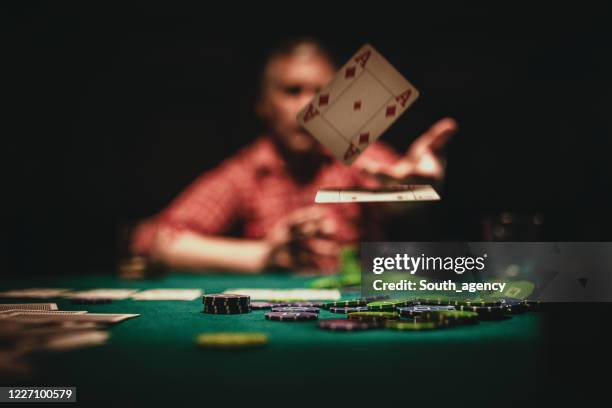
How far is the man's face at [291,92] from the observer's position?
459 centimetres

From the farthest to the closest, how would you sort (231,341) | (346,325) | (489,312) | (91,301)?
(91,301)
(489,312)
(346,325)
(231,341)

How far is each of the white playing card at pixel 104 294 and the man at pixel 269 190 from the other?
128cm

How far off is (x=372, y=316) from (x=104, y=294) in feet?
4.50

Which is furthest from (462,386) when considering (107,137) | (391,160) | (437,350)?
(107,137)

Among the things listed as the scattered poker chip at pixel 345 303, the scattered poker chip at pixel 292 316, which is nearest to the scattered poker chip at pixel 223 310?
the scattered poker chip at pixel 292 316

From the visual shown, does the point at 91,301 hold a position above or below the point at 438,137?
below

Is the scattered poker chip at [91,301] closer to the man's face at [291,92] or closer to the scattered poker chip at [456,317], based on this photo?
the scattered poker chip at [456,317]

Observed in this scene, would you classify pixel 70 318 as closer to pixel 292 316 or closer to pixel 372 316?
pixel 292 316

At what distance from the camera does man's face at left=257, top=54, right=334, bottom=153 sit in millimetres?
4590

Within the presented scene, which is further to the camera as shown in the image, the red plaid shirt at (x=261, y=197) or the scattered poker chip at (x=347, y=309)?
the red plaid shirt at (x=261, y=197)

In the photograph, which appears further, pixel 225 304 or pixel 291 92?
pixel 291 92

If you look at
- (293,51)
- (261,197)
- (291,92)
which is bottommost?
(261,197)

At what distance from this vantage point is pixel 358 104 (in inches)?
104

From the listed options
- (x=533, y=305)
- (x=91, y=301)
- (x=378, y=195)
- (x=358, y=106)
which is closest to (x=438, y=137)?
(x=358, y=106)
